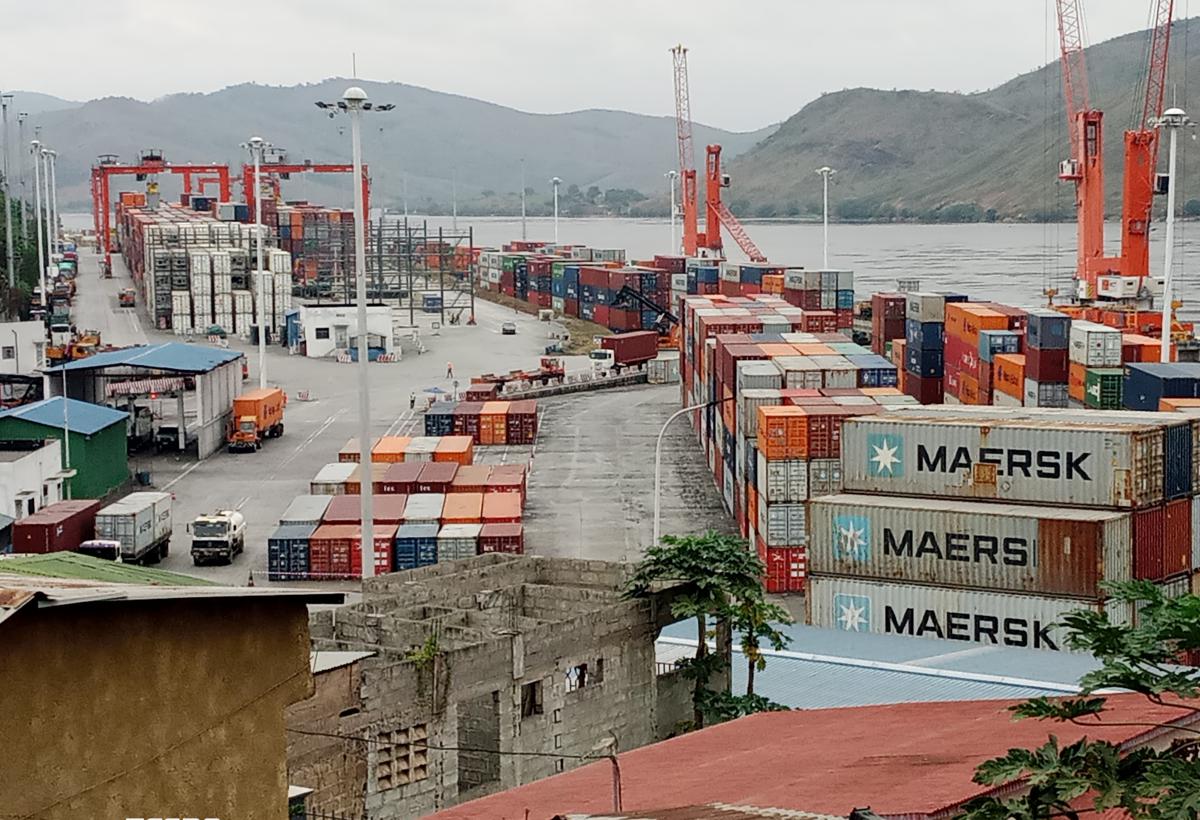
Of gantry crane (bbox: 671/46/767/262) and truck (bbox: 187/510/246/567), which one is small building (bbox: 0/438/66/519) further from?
gantry crane (bbox: 671/46/767/262)

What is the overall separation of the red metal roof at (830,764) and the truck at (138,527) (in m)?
25.6

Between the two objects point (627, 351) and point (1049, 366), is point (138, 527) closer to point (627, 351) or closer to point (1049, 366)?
point (1049, 366)

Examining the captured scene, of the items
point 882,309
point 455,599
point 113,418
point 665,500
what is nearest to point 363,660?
point 455,599

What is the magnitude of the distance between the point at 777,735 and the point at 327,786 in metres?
5.46

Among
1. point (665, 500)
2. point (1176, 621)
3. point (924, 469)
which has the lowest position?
point (665, 500)

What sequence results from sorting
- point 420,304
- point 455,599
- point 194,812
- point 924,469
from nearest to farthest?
1. point 194,812
2. point 455,599
3. point 924,469
4. point 420,304

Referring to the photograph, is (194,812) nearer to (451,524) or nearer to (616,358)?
(451,524)

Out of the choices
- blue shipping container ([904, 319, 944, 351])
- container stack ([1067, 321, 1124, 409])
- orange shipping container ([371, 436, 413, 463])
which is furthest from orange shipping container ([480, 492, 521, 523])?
blue shipping container ([904, 319, 944, 351])

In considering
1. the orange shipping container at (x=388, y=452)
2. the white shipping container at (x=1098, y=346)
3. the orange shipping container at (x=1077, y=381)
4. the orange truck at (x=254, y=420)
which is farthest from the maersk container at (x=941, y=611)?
the orange truck at (x=254, y=420)

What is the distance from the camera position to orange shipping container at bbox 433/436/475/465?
5312cm

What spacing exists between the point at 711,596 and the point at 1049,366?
1082 inches

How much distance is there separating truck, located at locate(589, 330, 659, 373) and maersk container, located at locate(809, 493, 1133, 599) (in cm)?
5707

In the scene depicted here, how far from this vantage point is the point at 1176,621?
953 cm

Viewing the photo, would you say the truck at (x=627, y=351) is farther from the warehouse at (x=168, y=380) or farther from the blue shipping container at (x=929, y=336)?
the warehouse at (x=168, y=380)
